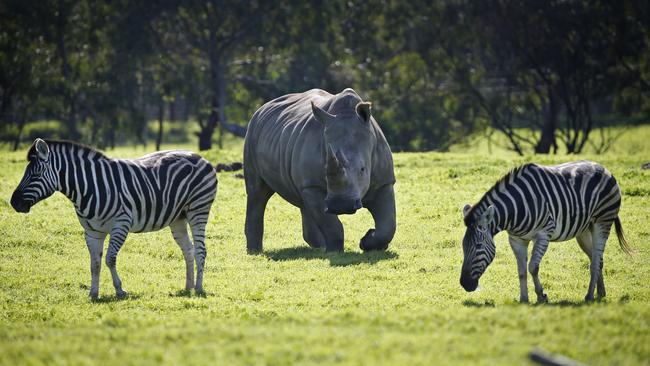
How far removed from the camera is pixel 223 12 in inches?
1690

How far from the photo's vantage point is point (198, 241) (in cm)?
1340

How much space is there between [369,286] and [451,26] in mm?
31227

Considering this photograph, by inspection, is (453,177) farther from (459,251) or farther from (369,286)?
(369,286)

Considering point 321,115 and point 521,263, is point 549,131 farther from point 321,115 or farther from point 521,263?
point 521,263

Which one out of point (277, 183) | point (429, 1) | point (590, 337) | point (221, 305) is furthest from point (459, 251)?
point (429, 1)

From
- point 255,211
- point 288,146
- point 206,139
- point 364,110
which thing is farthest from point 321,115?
point 206,139

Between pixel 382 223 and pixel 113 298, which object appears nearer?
pixel 113 298

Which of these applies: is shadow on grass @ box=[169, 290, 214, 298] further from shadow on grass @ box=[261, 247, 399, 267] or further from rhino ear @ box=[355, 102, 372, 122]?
rhino ear @ box=[355, 102, 372, 122]

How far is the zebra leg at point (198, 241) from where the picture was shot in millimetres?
13359

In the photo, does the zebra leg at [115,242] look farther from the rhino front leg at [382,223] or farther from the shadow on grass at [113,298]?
the rhino front leg at [382,223]

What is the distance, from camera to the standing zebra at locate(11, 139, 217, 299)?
12695 mm

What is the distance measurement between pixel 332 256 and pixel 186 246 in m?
3.07

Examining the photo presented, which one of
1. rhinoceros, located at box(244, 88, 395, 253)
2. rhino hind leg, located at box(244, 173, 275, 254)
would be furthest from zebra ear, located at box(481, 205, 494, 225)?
rhino hind leg, located at box(244, 173, 275, 254)

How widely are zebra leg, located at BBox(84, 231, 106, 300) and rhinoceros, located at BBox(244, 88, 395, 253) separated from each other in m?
3.79
